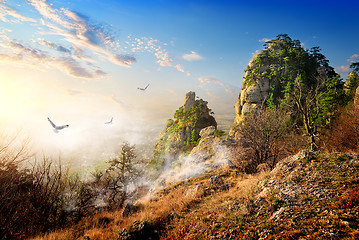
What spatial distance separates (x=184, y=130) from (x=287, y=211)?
4045cm

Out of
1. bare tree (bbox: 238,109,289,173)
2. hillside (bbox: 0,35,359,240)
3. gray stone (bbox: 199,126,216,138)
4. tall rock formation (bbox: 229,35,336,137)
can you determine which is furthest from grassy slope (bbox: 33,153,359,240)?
tall rock formation (bbox: 229,35,336,137)

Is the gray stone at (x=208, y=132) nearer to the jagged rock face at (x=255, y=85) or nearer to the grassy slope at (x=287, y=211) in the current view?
the jagged rock face at (x=255, y=85)

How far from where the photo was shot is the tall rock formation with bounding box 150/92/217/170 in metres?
43.7

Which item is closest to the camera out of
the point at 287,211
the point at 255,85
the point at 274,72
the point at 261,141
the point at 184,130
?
the point at 287,211

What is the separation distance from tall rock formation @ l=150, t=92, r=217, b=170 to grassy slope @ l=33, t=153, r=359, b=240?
33.2 m

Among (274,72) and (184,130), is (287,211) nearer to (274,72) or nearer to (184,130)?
(184,130)

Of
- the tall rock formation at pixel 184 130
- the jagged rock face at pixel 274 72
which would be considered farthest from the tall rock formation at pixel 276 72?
the tall rock formation at pixel 184 130

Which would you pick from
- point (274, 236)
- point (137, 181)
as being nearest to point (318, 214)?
point (274, 236)

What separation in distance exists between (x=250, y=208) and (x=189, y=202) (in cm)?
424

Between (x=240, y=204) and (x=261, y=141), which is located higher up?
→ (x=261, y=141)

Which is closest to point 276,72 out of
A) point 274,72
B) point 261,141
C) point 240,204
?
point 274,72

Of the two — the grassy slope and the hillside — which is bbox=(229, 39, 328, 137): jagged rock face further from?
the grassy slope

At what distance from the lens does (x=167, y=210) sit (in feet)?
29.4

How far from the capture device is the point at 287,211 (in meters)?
5.46
